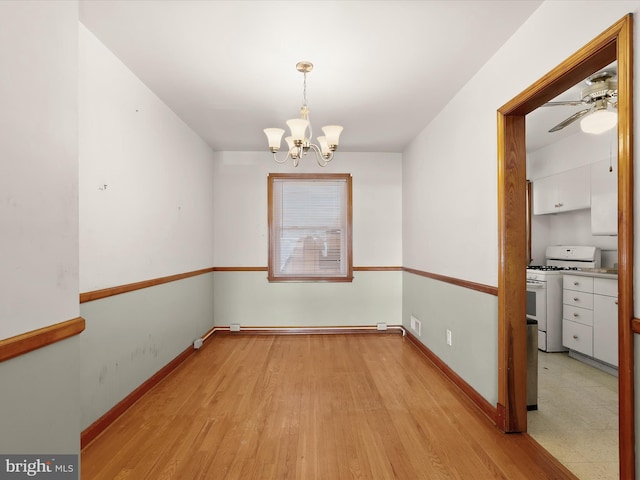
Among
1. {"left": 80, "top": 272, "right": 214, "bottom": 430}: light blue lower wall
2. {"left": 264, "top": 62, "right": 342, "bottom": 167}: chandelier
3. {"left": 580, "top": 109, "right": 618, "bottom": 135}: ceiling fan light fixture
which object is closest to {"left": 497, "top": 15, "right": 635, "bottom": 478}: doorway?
{"left": 580, "top": 109, "right": 618, "bottom": 135}: ceiling fan light fixture

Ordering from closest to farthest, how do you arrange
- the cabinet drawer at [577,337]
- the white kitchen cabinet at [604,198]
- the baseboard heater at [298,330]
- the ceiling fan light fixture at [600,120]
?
1. the ceiling fan light fixture at [600,120]
2. the cabinet drawer at [577,337]
3. the white kitchen cabinet at [604,198]
4. the baseboard heater at [298,330]

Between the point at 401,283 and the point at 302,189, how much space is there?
1915mm

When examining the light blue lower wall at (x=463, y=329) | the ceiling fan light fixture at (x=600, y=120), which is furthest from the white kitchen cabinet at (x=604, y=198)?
the light blue lower wall at (x=463, y=329)

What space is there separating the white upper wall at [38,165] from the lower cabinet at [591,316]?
4.12 metres

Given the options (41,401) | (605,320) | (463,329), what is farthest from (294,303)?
(41,401)

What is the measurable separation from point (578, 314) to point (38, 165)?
177 inches

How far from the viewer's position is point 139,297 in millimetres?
2674

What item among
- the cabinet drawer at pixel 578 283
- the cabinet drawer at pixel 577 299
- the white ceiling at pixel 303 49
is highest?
the white ceiling at pixel 303 49

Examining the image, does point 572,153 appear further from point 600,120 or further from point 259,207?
point 259,207

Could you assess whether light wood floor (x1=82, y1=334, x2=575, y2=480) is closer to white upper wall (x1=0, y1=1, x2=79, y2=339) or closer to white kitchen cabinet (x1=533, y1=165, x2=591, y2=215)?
white upper wall (x1=0, y1=1, x2=79, y2=339)

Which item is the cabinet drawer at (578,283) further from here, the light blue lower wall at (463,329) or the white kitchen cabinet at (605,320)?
the light blue lower wall at (463,329)

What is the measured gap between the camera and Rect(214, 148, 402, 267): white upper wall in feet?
15.6

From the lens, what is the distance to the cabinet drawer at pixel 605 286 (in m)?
3.20

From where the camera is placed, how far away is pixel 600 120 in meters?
2.64
